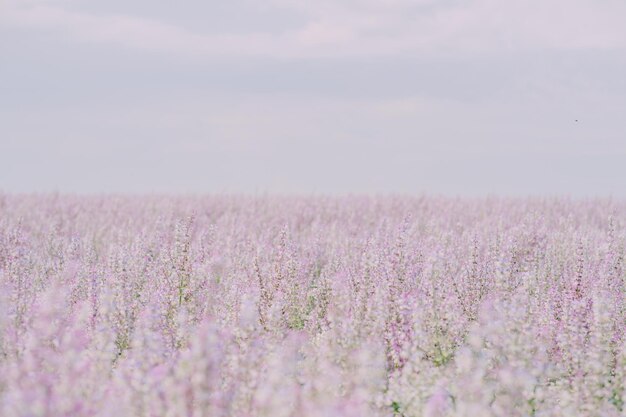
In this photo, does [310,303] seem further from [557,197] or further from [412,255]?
[557,197]

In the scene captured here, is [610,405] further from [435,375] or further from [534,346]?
[435,375]

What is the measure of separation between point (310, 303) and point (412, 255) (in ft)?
5.23

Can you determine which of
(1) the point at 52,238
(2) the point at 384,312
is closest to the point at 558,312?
(2) the point at 384,312

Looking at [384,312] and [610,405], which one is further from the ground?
[384,312]

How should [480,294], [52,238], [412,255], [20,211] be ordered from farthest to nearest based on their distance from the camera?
[20,211] < [52,238] < [412,255] < [480,294]

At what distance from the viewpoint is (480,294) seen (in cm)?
921

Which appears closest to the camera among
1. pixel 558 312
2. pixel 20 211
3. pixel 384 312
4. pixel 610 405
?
pixel 610 405

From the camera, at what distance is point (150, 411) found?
509 cm

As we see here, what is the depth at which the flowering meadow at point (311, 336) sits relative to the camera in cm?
495

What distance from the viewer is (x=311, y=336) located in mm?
8367

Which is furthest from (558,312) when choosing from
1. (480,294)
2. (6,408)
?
(6,408)

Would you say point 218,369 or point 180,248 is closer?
point 218,369

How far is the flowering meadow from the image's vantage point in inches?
195

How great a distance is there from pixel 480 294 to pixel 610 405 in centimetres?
320
